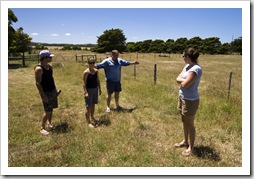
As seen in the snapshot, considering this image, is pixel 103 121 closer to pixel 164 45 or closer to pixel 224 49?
pixel 164 45

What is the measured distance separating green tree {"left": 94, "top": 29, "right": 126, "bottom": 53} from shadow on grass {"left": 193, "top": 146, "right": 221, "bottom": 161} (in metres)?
57.5

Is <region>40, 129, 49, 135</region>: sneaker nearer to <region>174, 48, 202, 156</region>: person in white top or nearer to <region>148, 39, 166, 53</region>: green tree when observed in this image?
<region>174, 48, 202, 156</region>: person in white top

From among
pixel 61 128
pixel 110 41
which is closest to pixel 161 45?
pixel 110 41

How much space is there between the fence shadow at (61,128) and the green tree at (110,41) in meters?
55.9

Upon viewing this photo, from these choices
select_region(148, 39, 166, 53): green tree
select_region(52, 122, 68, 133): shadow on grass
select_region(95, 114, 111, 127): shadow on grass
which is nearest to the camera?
select_region(52, 122, 68, 133): shadow on grass

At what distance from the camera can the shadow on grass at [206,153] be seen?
14.1 ft

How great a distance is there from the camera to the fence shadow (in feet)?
17.8

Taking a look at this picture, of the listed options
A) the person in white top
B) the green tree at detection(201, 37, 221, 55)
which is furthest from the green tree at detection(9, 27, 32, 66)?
the green tree at detection(201, 37, 221, 55)

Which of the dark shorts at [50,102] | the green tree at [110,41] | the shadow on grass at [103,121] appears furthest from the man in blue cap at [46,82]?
the green tree at [110,41]

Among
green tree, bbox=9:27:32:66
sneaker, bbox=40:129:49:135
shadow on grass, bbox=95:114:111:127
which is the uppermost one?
green tree, bbox=9:27:32:66

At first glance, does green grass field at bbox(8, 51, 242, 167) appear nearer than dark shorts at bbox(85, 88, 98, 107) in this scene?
Yes

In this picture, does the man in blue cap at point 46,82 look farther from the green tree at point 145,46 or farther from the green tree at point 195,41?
the green tree at point 195,41

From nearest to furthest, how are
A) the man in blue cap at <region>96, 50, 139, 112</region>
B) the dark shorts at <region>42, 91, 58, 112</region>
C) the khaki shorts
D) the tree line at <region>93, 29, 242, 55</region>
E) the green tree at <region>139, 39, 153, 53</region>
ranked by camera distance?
1. the khaki shorts
2. the dark shorts at <region>42, 91, 58, 112</region>
3. the man in blue cap at <region>96, 50, 139, 112</region>
4. the tree line at <region>93, 29, 242, 55</region>
5. the green tree at <region>139, 39, 153, 53</region>

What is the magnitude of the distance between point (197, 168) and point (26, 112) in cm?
532
